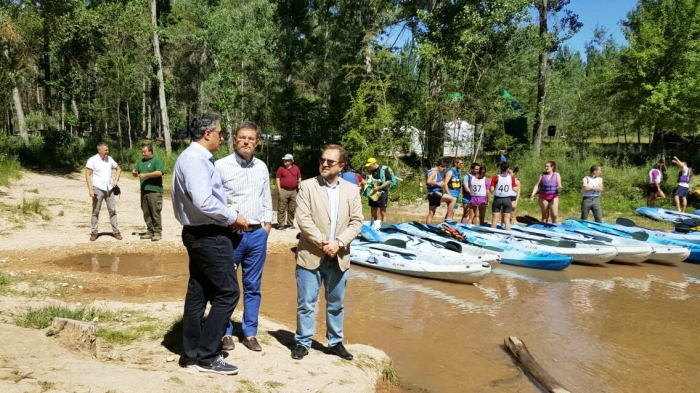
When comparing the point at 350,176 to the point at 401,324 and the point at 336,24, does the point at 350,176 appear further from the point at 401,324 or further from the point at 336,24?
the point at 336,24

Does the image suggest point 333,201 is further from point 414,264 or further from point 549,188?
point 549,188

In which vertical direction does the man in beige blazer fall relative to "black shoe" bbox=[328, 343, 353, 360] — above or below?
above

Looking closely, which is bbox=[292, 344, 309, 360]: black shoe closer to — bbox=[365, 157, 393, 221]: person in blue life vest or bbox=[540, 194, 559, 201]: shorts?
bbox=[365, 157, 393, 221]: person in blue life vest

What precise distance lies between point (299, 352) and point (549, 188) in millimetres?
9385

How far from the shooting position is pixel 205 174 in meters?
3.68

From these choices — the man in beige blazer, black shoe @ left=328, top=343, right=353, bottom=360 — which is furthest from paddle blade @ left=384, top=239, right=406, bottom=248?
the man in beige blazer

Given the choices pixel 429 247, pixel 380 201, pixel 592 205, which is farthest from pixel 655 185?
pixel 429 247

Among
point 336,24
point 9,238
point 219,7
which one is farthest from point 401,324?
point 219,7

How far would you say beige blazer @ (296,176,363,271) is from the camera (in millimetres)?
4398

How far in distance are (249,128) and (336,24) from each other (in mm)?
24090

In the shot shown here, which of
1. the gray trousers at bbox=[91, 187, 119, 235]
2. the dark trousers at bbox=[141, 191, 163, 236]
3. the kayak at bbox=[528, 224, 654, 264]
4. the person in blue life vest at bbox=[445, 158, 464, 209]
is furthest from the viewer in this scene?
the person in blue life vest at bbox=[445, 158, 464, 209]

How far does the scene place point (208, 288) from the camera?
394 centimetres

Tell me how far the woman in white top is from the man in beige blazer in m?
9.40

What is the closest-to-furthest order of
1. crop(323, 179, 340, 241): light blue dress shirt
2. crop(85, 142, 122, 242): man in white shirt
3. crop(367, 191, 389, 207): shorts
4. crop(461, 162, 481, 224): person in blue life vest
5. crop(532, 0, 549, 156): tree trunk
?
crop(323, 179, 340, 241): light blue dress shirt < crop(85, 142, 122, 242): man in white shirt < crop(367, 191, 389, 207): shorts < crop(461, 162, 481, 224): person in blue life vest < crop(532, 0, 549, 156): tree trunk
